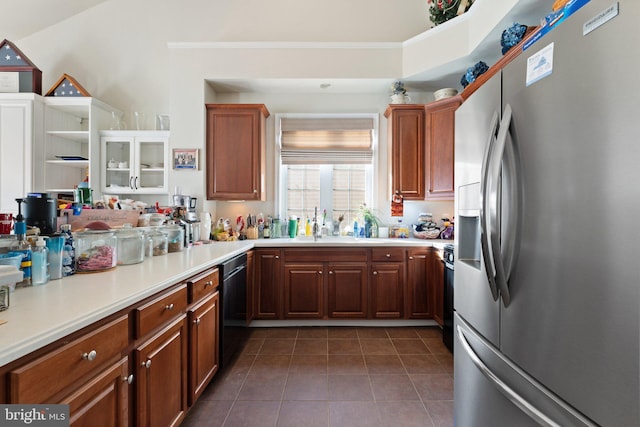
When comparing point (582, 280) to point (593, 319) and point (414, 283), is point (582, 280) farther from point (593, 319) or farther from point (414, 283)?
point (414, 283)

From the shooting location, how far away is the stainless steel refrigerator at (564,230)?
63 centimetres

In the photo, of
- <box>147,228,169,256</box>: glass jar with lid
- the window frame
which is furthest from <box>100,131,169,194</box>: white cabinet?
<box>147,228,169,256</box>: glass jar with lid

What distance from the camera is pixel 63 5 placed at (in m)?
3.52

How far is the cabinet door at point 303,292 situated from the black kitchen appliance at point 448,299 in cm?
120

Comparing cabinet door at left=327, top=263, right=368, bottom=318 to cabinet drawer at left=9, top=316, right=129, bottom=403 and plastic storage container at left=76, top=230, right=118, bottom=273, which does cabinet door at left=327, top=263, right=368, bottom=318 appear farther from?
cabinet drawer at left=9, top=316, right=129, bottom=403

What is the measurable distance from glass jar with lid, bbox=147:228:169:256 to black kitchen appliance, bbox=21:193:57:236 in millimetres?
563

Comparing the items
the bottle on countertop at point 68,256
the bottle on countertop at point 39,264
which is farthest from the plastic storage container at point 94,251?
the bottle on countertop at point 39,264

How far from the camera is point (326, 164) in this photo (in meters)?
3.76

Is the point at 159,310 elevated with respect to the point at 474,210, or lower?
lower

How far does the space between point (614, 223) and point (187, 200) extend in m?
3.20

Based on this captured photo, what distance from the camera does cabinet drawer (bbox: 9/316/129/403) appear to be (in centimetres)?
73

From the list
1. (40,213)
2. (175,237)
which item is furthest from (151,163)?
(40,213)

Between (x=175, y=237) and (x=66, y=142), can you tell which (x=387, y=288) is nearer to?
(x=175, y=237)

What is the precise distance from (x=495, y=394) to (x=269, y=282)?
232 cm
